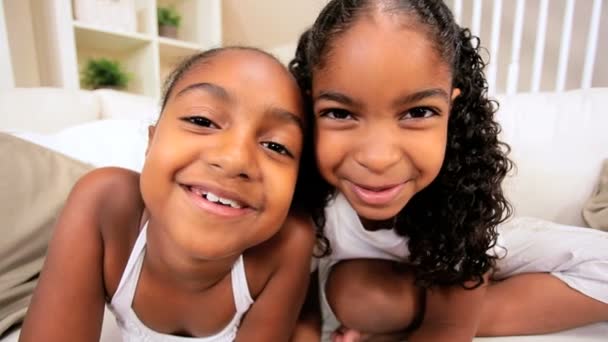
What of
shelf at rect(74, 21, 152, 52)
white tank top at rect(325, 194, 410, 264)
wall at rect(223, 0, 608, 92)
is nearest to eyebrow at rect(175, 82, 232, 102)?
white tank top at rect(325, 194, 410, 264)

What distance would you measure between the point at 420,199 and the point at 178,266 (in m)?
0.43

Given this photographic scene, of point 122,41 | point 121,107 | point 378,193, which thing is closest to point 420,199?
point 378,193

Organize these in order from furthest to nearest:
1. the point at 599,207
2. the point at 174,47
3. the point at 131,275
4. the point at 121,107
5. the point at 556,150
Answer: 1. the point at 174,47
2. the point at 121,107
3. the point at 556,150
4. the point at 599,207
5. the point at 131,275

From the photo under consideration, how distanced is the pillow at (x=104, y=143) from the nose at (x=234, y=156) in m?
0.58

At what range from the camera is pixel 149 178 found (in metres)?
0.50

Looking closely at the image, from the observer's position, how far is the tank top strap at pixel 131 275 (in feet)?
1.88

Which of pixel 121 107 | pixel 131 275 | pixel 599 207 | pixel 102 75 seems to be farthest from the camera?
pixel 102 75

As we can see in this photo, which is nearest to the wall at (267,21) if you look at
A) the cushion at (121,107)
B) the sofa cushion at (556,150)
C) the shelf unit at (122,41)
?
the shelf unit at (122,41)

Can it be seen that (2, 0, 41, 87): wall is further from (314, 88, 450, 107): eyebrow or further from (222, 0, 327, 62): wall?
(314, 88, 450, 107): eyebrow

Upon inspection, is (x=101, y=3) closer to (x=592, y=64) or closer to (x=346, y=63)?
(x=346, y=63)

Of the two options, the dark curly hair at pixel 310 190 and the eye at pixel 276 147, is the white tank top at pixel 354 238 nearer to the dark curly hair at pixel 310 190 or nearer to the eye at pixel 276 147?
the dark curly hair at pixel 310 190

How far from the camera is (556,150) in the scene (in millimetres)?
1103

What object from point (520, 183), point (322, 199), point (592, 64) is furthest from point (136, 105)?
point (592, 64)

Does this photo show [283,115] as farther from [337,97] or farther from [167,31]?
A: [167,31]
